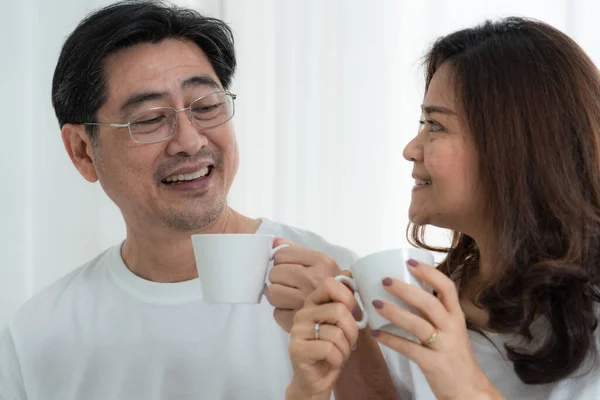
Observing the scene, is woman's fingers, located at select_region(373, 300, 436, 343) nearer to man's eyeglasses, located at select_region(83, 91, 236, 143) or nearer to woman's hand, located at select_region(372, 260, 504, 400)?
woman's hand, located at select_region(372, 260, 504, 400)

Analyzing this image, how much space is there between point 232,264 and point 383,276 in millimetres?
265

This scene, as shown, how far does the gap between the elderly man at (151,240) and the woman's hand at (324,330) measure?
0.53 meters

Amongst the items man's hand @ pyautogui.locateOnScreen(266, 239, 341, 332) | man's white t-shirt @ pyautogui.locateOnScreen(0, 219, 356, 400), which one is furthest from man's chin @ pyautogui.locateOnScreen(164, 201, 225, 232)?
man's hand @ pyautogui.locateOnScreen(266, 239, 341, 332)

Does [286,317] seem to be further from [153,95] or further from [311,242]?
[153,95]

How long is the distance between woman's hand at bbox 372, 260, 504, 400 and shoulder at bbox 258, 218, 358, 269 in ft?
2.44

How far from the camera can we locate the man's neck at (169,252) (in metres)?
1.87

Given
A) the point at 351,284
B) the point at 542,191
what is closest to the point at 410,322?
the point at 351,284

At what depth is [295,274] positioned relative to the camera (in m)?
1.34

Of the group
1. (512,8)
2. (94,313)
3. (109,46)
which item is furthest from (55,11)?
(512,8)

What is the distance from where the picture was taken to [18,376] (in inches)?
75.5

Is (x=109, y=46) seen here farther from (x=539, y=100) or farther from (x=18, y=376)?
(x=539, y=100)

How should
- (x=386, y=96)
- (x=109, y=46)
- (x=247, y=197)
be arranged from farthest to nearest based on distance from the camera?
(x=247, y=197) → (x=386, y=96) → (x=109, y=46)

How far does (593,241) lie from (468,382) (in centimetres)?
40

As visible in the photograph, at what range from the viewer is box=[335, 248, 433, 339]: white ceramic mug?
1126 millimetres
